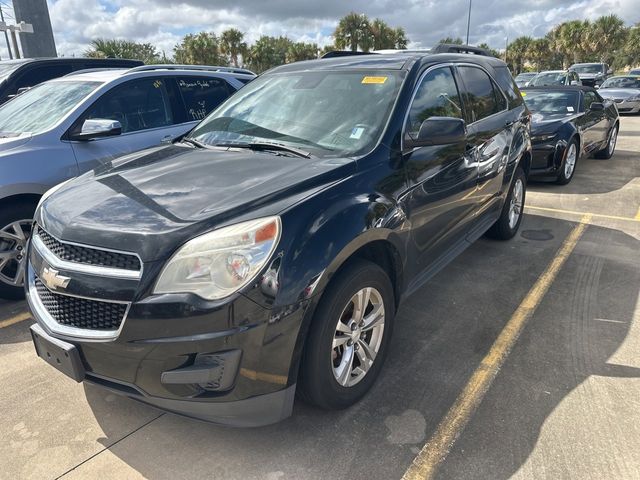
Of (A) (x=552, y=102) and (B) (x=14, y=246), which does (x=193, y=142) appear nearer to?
(B) (x=14, y=246)

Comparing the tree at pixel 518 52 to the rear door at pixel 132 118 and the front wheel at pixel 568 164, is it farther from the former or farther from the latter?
the rear door at pixel 132 118

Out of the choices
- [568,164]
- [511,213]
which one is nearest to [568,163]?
[568,164]

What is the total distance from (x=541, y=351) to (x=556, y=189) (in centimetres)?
527

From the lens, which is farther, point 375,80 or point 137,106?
point 137,106

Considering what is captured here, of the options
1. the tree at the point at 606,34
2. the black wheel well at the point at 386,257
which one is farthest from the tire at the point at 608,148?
the tree at the point at 606,34

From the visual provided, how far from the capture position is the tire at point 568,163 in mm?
7621

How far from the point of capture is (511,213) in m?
5.27

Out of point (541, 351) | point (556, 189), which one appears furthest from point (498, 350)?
point (556, 189)

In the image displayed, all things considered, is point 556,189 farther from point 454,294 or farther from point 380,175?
point 380,175

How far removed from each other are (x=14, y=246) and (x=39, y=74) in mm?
4064

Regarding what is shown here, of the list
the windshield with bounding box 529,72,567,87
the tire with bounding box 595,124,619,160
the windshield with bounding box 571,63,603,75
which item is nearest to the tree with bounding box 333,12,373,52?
the windshield with bounding box 571,63,603,75

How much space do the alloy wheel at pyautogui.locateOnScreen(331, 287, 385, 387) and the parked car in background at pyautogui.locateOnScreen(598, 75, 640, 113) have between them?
1810cm

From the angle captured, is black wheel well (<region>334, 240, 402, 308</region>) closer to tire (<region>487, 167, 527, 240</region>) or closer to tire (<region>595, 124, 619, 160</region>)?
tire (<region>487, 167, 527, 240</region>)

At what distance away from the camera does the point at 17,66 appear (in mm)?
6816
